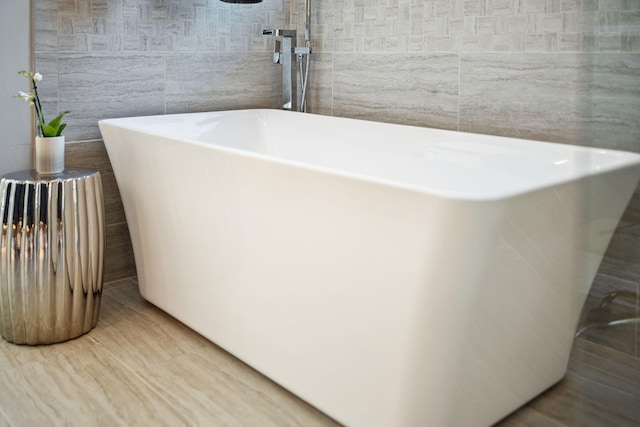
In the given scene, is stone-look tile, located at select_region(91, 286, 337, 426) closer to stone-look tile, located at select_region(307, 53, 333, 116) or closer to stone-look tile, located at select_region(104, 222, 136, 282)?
stone-look tile, located at select_region(104, 222, 136, 282)

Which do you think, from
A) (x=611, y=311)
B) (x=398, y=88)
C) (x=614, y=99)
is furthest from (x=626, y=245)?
(x=398, y=88)

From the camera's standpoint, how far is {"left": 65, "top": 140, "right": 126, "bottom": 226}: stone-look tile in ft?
8.79

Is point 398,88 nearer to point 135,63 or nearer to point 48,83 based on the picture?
point 135,63

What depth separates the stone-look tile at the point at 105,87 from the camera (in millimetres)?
2631

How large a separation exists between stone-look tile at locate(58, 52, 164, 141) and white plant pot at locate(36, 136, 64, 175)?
0.41 m

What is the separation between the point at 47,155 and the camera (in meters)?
2.25

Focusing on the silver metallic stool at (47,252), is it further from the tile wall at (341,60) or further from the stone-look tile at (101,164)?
the tile wall at (341,60)

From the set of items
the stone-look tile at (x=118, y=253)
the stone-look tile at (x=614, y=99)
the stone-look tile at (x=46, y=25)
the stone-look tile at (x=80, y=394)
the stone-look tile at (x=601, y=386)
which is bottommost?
the stone-look tile at (x=80, y=394)

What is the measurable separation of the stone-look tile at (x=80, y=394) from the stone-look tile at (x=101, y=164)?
2.70ft

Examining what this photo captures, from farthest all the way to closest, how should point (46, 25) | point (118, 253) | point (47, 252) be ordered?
point (118, 253)
point (46, 25)
point (47, 252)

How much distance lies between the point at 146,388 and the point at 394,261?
1.01 m

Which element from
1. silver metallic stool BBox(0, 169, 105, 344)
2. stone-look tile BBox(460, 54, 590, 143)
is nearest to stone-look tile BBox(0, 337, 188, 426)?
silver metallic stool BBox(0, 169, 105, 344)

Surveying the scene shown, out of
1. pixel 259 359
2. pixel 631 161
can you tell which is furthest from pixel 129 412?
pixel 631 161

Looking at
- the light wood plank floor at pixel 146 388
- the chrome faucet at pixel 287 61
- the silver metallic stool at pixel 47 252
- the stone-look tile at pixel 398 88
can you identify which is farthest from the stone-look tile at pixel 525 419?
the chrome faucet at pixel 287 61
